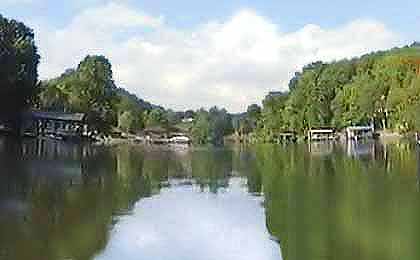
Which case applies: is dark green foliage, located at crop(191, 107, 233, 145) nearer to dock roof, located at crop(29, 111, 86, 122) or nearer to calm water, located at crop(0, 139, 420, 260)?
dock roof, located at crop(29, 111, 86, 122)

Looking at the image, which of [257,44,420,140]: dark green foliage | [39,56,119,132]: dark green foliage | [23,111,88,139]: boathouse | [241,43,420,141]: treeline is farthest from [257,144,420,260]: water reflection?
[39,56,119,132]: dark green foliage

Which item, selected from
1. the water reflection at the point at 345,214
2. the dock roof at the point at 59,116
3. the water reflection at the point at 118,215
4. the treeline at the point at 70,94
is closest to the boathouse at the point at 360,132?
the treeline at the point at 70,94

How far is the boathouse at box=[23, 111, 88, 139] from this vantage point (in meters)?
96.1

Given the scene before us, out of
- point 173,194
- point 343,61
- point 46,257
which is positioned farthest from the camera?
point 343,61

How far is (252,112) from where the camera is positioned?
19738 cm

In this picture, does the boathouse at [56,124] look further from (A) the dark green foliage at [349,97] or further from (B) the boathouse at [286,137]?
(B) the boathouse at [286,137]

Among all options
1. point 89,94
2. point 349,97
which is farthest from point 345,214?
point 349,97

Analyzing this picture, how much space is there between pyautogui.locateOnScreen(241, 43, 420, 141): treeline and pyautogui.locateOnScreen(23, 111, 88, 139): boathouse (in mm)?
43213

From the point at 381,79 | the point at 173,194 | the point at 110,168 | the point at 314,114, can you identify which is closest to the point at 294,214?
the point at 173,194

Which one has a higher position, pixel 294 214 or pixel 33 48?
pixel 33 48

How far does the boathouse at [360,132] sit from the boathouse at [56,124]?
4602 centimetres

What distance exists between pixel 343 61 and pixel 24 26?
9723 cm

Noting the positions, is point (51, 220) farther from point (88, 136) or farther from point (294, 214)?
point (88, 136)

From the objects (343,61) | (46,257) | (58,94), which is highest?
(343,61)
